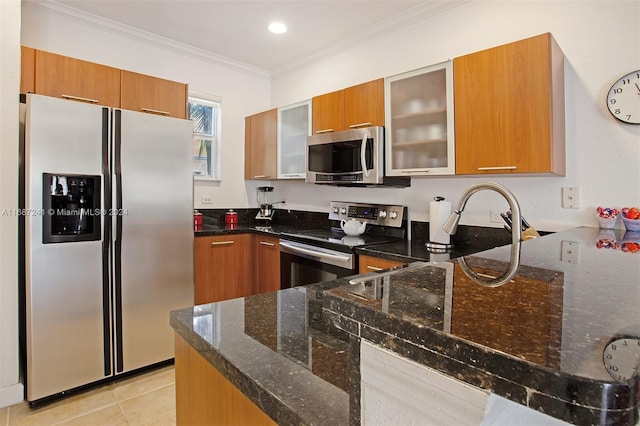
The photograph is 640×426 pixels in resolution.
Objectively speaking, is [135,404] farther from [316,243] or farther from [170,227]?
[316,243]

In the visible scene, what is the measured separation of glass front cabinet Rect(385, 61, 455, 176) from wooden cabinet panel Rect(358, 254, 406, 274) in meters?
0.65

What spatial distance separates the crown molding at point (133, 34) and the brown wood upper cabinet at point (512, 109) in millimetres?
2541

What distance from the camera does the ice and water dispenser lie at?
2.17m

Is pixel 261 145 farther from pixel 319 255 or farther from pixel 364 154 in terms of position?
pixel 319 255

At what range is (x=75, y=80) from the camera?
2459 millimetres

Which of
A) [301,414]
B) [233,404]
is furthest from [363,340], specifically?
[233,404]

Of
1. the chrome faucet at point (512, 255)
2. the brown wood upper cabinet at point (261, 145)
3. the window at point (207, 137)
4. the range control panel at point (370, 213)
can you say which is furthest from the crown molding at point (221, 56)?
the chrome faucet at point (512, 255)

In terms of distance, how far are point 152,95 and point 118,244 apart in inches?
46.1

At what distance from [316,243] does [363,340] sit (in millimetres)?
2283

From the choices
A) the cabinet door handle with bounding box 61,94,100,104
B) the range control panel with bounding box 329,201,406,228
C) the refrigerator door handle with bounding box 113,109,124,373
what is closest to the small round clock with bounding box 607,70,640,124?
the range control panel with bounding box 329,201,406,228

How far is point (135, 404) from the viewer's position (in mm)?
2195

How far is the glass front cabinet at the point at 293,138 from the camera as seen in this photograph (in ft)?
11.1

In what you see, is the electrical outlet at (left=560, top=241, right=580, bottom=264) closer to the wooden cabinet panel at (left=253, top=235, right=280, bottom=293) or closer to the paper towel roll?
the paper towel roll

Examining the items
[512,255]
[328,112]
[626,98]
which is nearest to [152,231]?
[328,112]
